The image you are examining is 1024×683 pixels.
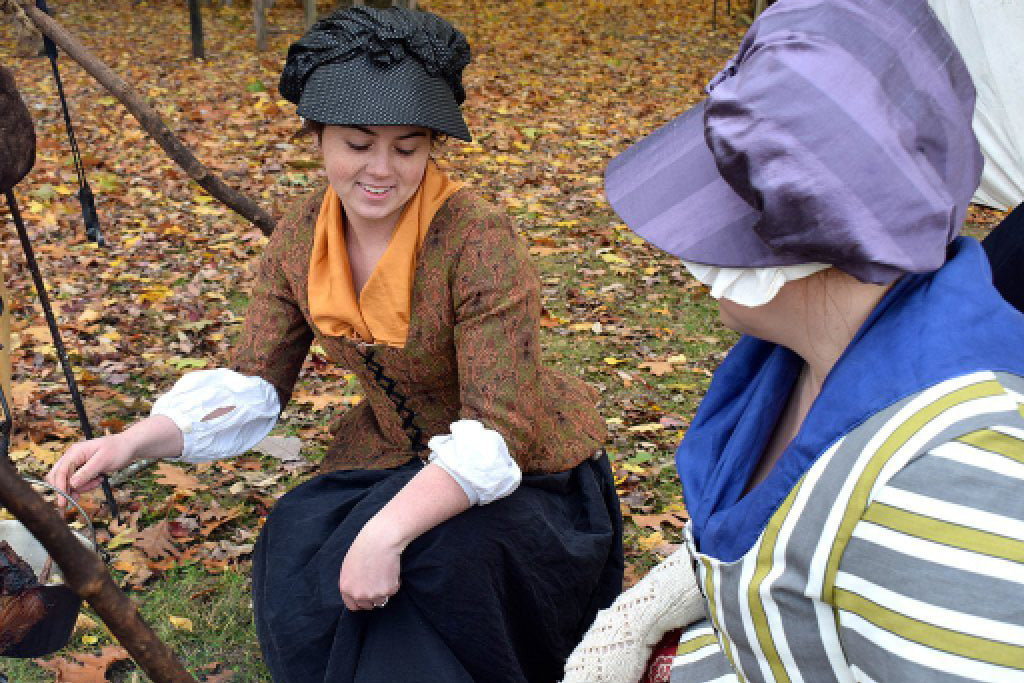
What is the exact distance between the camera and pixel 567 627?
216cm

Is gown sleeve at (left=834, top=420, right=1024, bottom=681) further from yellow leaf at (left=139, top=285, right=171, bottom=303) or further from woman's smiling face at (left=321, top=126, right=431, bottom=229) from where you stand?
yellow leaf at (left=139, top=285, right=171, bottom=303)

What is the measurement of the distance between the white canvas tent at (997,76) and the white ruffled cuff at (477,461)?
5.18m

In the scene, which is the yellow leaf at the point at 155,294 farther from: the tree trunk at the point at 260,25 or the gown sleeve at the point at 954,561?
the tree trunk at the point at 260,25

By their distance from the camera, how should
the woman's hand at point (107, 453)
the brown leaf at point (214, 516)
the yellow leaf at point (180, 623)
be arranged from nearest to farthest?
1. the woman's hand at point (107, 453)
2. the yellow leaf at point (180, 623)
3. the brown leaf at point (214, 516)

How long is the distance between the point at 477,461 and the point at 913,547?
99 cm

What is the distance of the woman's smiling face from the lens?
203 cm

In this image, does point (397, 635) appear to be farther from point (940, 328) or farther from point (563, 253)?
point (563, 253)

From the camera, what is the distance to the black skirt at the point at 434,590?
1.88 m

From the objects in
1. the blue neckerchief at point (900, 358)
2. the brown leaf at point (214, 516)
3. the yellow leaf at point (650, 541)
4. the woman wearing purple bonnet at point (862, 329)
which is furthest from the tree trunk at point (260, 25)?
the blue neckerchief at point (900, 358)

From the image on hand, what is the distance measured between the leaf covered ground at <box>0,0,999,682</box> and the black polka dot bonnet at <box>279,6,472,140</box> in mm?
1522

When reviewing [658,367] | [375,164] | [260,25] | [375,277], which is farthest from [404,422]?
[260,25]

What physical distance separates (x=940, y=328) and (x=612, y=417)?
9.10 ft

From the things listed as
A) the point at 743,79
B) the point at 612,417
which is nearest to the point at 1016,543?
the point at 743,79

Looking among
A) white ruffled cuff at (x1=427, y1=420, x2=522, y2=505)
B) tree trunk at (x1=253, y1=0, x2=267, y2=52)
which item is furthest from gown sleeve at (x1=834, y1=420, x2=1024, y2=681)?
tree trunk at (x1=253, y1=0, x2=267, y2=52)
